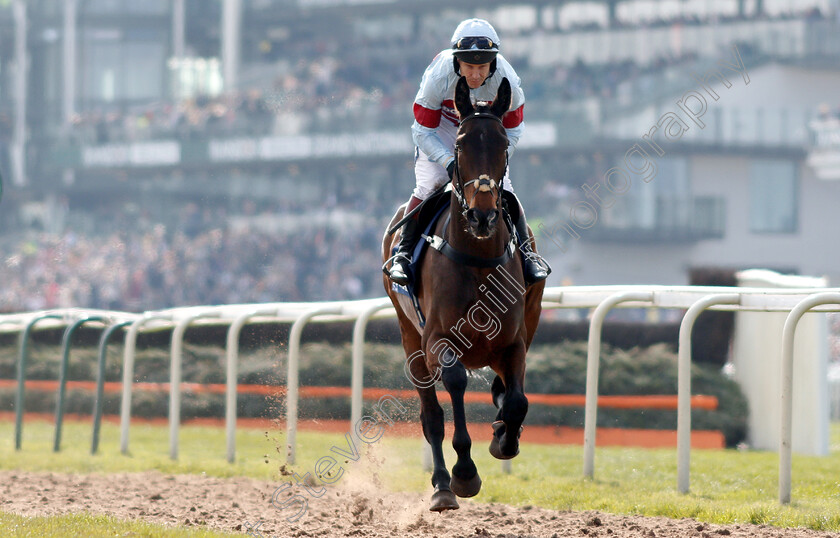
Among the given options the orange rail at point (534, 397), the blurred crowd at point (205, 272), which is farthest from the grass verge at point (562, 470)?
the blurred crowd at point (205, 272)

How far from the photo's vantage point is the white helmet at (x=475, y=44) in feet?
16.5

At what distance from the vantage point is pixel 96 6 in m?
36.8

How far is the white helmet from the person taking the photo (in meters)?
5.03

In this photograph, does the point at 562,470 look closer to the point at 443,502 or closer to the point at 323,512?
the point at 323,512

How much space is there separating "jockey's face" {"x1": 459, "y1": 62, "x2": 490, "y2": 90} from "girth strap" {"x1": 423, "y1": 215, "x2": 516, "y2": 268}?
0.68 meters

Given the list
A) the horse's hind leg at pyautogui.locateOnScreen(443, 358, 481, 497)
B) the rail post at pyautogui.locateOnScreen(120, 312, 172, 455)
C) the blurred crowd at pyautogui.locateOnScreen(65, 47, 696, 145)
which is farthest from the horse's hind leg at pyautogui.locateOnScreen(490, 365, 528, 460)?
the blurred crowd at pyautogui.locateOnScreen(65, 47, 696, 145)

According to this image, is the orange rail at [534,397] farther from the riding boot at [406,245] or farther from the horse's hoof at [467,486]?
the horse's hoof at [467,486]

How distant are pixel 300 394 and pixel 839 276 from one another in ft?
71.2

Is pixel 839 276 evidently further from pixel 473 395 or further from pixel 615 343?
pixel 473 395

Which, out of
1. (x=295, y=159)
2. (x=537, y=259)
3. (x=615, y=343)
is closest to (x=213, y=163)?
(x=295, y=159)

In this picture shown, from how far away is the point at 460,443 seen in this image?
4902 millimetres

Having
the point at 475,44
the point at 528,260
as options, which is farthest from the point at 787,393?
the point at 475,44

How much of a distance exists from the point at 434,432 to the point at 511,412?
57 cm

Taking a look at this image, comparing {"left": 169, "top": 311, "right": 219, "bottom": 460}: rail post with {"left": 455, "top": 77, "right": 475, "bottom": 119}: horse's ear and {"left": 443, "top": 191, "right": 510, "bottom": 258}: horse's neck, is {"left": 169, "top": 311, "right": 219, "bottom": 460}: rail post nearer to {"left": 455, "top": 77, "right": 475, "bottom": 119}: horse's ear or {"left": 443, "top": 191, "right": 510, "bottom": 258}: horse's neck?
{"left": 443, "top": 191, "right": 510, "bottom": 258}: horse's neck
